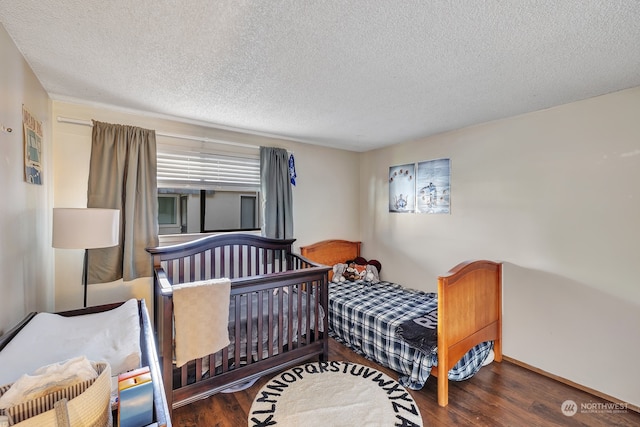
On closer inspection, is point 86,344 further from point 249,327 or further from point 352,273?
point 352,273

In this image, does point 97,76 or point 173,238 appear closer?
point 97,76

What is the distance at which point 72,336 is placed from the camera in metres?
1.36

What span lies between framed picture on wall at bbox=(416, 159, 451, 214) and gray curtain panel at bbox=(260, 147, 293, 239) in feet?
5.08

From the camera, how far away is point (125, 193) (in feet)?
8.00

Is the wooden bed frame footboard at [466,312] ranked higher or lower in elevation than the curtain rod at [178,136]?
lower

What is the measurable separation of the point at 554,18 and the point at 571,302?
2091 mm

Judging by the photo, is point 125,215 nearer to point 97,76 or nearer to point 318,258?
point 97,76

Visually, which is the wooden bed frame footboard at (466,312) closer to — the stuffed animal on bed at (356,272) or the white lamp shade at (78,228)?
the stuffed animal on bed at (356,272)

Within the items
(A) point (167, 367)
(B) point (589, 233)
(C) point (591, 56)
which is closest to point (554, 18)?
(C) point (591, 56)

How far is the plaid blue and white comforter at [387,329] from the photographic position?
2.21m

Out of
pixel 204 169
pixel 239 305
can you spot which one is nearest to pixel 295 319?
pixel 239 305

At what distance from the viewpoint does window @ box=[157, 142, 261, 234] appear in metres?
2.77

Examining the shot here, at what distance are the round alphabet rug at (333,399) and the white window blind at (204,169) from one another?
6.41 ft

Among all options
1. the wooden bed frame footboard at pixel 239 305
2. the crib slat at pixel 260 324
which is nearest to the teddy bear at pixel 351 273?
the wooden bed frame footboard at pixel 239 305
